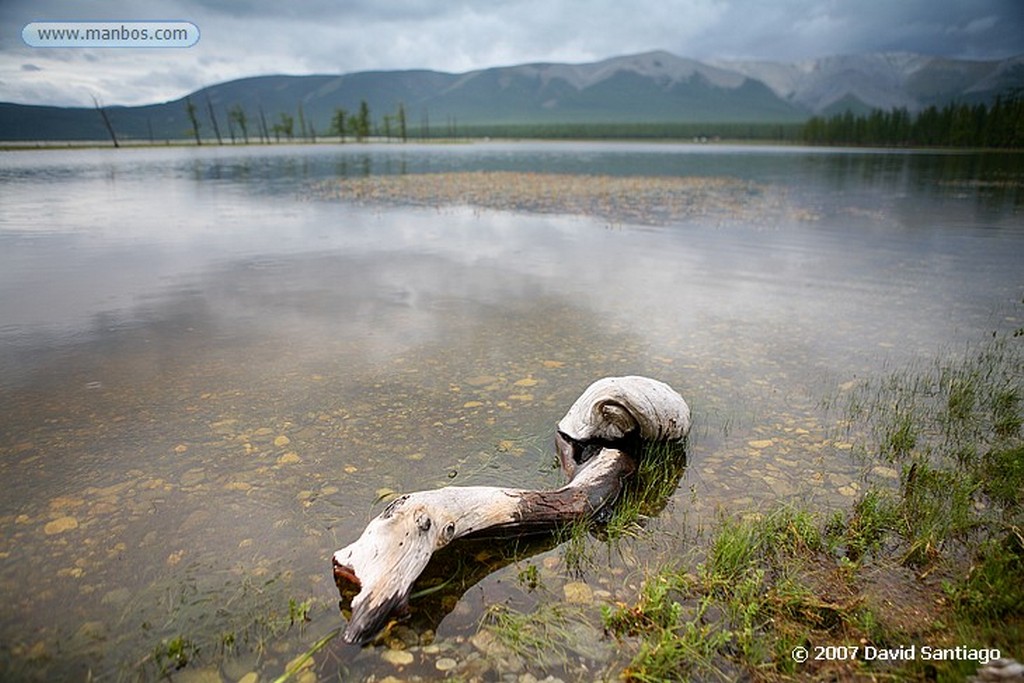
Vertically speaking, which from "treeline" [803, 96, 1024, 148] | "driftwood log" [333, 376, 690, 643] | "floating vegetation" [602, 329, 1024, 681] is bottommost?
"floating vegetation" [602, 329, 1024, 681]

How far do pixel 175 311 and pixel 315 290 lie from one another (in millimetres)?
3168

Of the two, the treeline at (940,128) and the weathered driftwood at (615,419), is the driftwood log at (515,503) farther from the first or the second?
the treeline at (940,128)

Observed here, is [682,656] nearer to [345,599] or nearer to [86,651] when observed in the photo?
[345,599]

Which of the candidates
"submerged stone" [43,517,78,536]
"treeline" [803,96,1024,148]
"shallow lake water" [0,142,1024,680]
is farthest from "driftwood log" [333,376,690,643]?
"treeline" [803,96,1024,148]

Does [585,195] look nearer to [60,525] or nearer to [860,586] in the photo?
[860,586]

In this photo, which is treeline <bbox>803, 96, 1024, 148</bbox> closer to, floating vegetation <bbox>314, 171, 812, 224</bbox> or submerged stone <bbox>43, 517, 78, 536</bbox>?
floating vegetation <bbox>314, 171, 812, 224</bbox>

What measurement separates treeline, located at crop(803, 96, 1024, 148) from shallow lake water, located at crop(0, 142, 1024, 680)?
11467 cm

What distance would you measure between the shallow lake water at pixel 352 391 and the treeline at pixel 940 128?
114667 millimetres

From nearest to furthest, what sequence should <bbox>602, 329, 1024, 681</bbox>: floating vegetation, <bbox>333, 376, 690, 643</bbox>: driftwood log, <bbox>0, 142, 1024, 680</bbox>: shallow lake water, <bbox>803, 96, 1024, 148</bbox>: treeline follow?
<bbox>602, 329, 1024, 681</bbox>: floating vegetation, <bbox>333, 376, 690, 643</bbox>: driftwood log, <bbox>0, 142, 1024, 680</bbox>: shallow lake water, <bbox>803, 96, 1024, 148</bbox>: treeline

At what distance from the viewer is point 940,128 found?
124m

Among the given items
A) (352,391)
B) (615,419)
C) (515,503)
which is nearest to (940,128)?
(615,419)

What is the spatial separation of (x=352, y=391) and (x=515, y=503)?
4.11 metres

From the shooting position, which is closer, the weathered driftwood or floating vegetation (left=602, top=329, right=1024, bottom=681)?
floating vegetation (left=602, top=329, right=1024, bottom=681)

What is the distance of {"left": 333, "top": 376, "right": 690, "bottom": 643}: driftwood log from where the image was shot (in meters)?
4.32
